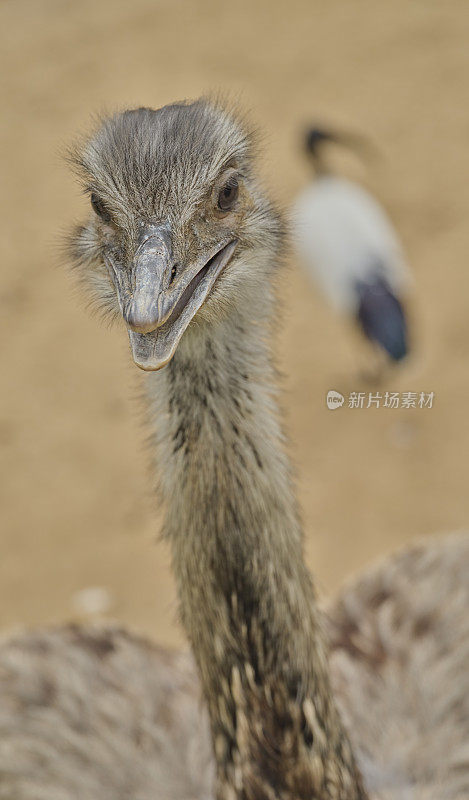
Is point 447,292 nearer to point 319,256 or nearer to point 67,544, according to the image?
point 319,256

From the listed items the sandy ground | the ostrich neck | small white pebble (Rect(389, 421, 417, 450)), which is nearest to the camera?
the ostrich neck

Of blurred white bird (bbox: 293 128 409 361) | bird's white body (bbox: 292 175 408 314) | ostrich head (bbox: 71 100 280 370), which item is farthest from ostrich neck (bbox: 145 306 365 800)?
bird's white body (bbox: 292 175 408 314)

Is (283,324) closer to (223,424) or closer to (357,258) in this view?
(223,424)

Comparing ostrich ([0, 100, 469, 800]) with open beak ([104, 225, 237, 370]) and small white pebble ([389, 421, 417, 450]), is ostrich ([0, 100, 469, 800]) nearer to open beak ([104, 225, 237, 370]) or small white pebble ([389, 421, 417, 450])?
open beak ([104, 225, 237, 370])

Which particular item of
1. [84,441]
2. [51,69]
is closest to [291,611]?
[84,441]

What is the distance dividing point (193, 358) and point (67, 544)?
274 centimetres

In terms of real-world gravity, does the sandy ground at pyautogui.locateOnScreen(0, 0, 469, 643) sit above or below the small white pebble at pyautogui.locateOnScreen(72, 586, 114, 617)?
above

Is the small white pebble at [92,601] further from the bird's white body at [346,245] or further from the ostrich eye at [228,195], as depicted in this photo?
the ostrich eye at [228,195]

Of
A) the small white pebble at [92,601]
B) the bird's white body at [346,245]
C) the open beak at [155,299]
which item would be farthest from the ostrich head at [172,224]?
the bird's white body at [346,245]

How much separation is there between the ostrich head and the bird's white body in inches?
121

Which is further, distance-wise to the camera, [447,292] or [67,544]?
[447,292]

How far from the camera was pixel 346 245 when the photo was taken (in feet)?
16.5

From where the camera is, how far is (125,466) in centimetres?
457

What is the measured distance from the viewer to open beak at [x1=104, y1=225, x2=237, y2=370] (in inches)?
56.1
